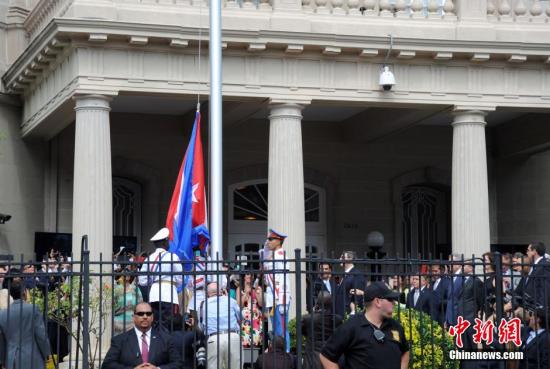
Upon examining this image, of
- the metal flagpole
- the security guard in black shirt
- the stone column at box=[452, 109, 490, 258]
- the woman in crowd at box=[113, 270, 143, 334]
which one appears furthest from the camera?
the stone column at box=[452, 109, 490, 258]

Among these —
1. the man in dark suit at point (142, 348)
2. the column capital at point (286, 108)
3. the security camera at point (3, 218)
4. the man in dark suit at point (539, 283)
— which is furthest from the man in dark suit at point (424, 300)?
the security camera at point (3, 218)

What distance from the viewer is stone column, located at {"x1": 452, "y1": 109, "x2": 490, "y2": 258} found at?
2241cm

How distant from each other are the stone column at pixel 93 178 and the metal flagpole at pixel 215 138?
3.53 m

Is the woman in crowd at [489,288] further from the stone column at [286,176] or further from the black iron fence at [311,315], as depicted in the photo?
the stone column at [286,176]

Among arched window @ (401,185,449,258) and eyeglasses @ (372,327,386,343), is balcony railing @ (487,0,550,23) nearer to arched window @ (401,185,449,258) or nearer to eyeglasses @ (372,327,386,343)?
arched window @ (401,185,449,258)

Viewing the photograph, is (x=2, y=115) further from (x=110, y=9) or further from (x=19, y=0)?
(x=110, y=9)

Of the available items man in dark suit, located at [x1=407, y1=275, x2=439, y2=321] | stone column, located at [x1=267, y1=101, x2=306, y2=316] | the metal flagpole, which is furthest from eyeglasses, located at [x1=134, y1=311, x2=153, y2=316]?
stone column, located at [x1=267, y1=101, x2=306, y2=316]

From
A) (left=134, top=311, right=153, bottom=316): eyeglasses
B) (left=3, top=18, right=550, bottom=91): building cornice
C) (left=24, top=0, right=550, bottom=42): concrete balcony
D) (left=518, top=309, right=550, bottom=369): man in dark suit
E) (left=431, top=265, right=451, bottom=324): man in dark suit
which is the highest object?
(left=24, top=0, right=550, bottom=42): concrete balcony

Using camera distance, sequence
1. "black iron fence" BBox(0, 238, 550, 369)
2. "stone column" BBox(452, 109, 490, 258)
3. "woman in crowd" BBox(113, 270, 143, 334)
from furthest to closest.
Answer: "stone column" BBox(452, 109, 490, 258), "woman in crowd" BBox(113, 270, 143, 334), "black iron fence" BBox(0, 238, 550, 369)

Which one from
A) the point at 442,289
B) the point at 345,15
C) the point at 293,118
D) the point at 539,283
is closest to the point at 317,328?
the point at 442,289

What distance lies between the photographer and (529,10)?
2394 centimetres

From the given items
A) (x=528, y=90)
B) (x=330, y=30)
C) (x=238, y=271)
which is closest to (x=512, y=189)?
(x=528, y=90)

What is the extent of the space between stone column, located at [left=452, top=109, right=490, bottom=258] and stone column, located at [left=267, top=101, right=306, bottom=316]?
3197 mm

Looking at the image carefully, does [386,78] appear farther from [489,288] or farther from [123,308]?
[123,308]
